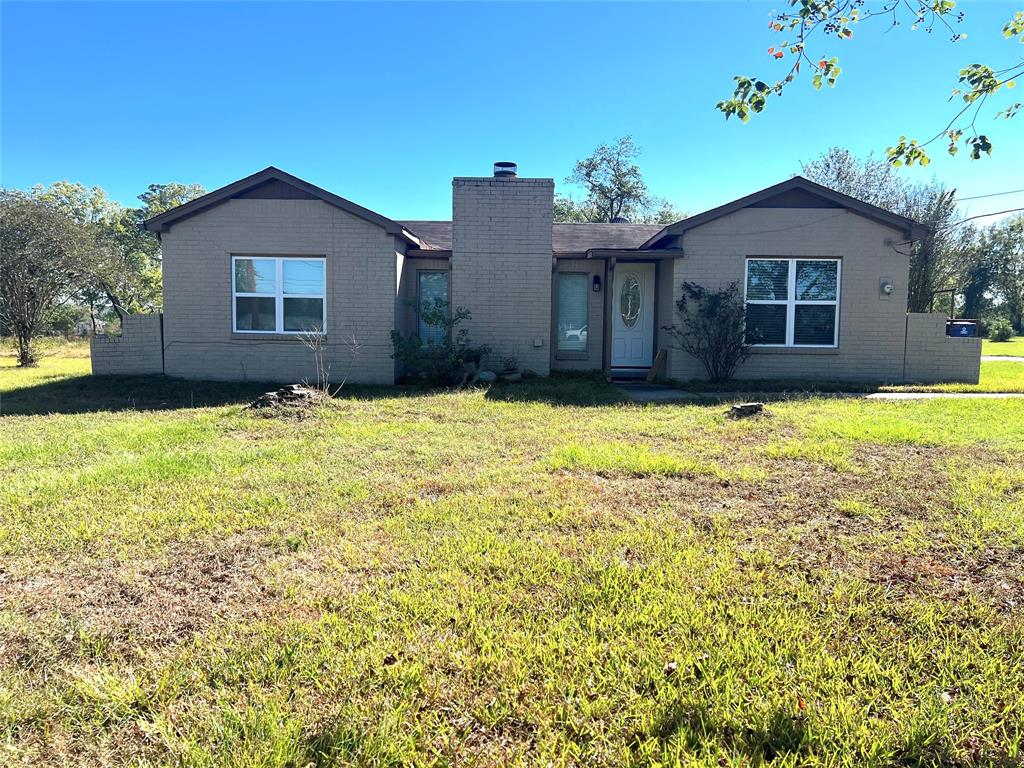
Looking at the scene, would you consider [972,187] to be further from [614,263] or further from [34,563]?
[34,563]

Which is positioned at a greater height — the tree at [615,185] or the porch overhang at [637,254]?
the tree at [615,185]

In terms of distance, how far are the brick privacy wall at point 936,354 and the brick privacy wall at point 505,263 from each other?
757 cm

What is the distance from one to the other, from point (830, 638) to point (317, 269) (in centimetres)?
1114

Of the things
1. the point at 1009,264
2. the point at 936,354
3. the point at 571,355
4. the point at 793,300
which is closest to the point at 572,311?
the point at 571,355

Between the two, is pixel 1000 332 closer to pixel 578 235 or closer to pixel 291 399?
pixel 578 235

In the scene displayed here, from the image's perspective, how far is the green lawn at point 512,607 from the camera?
2066 mm

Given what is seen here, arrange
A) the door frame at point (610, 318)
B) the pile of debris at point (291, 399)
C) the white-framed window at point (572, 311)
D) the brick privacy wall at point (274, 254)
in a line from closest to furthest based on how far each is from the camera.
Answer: the pile of debris at point (291, 399) → the brick privacy wall at point (274, 254) → the door frame at point (610, 318) → the white-framed window at point (572, 311)

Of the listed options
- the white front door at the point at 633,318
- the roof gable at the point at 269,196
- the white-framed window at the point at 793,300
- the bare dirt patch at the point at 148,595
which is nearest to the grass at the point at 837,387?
the white-framed window at the point at 793,300

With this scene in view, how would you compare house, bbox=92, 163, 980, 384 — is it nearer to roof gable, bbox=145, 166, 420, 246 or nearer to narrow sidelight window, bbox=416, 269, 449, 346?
roof gable, bbox=145, 166, 420, 246

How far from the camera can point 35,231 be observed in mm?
15422

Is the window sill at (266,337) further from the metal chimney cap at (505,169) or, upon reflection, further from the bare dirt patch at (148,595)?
the bare dirt patch at (148,595)

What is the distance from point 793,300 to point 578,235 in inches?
216

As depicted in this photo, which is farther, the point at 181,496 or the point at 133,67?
the point at 133,67

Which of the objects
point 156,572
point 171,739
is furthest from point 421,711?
point 156,572
